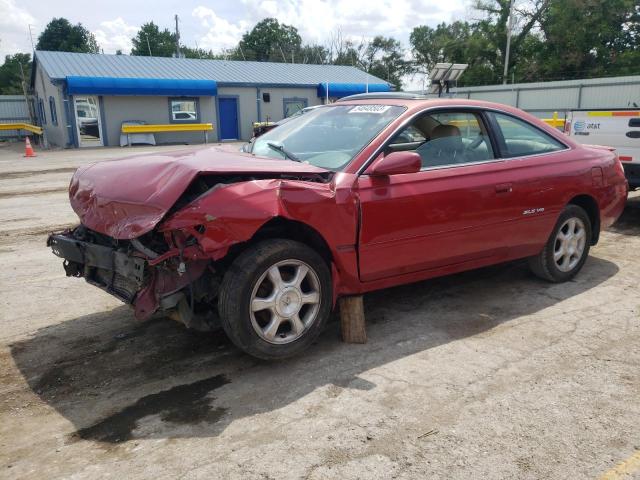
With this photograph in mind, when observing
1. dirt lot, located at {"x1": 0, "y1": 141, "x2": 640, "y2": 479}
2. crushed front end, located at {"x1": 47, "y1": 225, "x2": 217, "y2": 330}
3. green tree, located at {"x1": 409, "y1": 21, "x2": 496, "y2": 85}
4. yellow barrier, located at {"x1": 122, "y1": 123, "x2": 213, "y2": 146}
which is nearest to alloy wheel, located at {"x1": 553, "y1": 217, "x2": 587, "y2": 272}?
dirt lot, located at {"x1": 0, "y1": 141, "x2": 640, "y2": 479}

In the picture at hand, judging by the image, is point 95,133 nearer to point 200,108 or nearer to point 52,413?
point 200,108

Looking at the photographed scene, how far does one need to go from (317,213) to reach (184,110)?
88.4 ft

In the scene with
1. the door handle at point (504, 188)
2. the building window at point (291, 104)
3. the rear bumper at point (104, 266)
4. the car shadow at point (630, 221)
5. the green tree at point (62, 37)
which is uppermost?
the green tree at point (62, 37)

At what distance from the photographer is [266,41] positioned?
76250mm

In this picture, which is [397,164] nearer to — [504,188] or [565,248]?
[504,188]

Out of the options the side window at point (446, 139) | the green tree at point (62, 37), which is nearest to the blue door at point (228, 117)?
the side window at point (446, 139)

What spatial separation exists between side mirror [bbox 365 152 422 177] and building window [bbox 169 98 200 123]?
26484mm

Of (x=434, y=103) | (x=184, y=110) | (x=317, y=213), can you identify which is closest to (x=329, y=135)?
(x=434, y=103)

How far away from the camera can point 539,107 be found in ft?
89.9

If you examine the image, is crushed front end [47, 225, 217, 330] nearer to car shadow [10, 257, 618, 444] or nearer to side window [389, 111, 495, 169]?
car shadow [10, 257, 618, 444]

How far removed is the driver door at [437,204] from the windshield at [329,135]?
0.79 ft

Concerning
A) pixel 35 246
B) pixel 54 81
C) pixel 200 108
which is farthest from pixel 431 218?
pixel 200 108

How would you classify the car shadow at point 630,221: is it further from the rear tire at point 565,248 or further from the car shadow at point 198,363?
the car shadow at point 198,363

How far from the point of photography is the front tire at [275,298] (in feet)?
10.9
